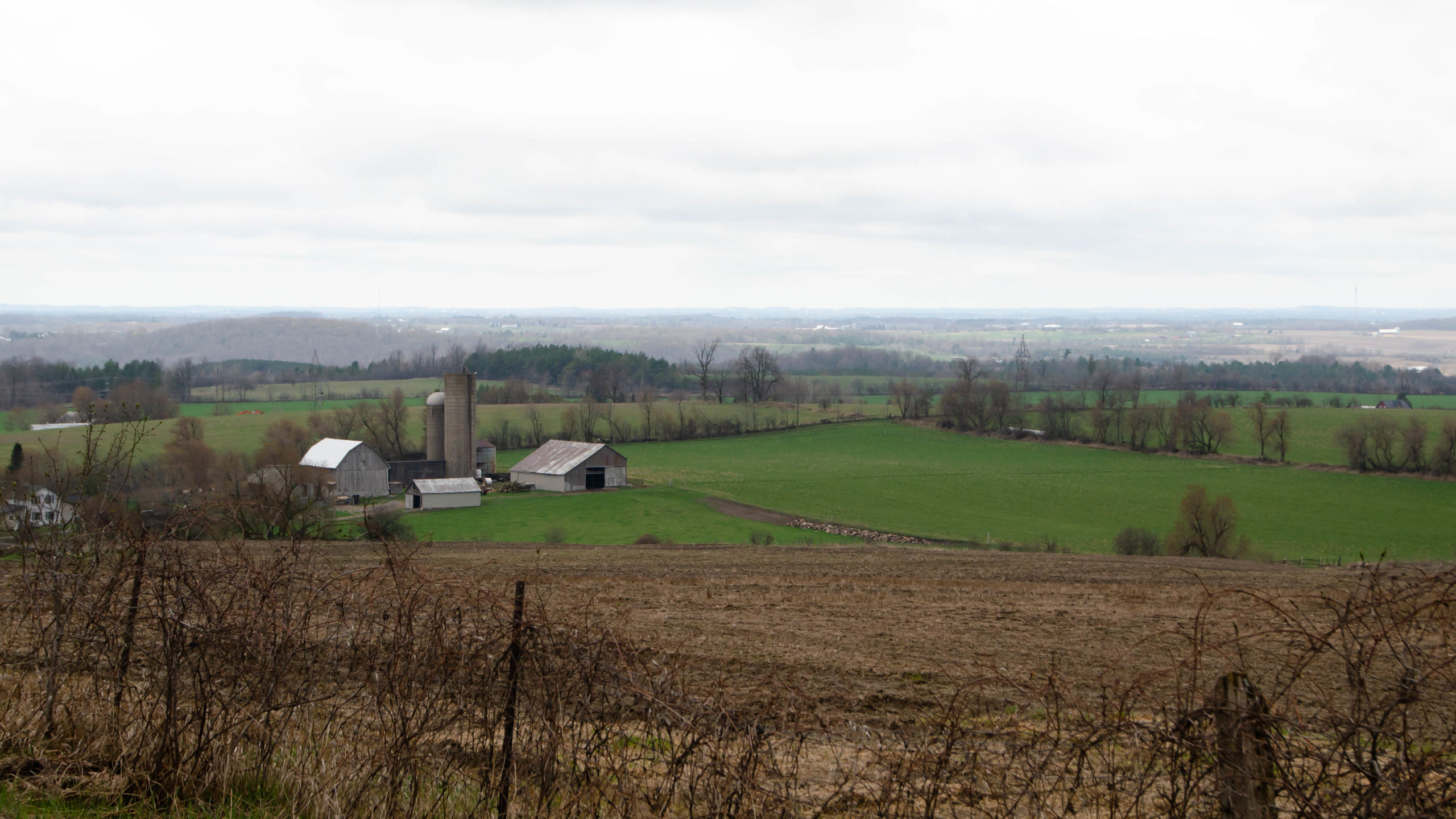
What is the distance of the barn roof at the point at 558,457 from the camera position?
5616cm

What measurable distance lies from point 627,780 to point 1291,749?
10.9ft

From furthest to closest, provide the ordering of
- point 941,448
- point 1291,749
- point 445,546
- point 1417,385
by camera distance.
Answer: point 1417,385, point 941,448, point 445,546, point 1291,749

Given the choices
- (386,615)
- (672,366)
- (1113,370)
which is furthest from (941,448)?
(1113,370)

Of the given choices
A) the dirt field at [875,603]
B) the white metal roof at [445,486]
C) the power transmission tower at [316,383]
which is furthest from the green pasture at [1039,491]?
the power transmission tower at [316,383]

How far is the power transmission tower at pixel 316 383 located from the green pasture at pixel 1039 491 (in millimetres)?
39963

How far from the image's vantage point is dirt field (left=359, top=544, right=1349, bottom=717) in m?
13.2

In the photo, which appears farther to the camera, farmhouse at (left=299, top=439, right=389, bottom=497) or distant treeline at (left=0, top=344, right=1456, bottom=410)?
distant treeline at (left=0, top=344, right=1456, bottom=410)

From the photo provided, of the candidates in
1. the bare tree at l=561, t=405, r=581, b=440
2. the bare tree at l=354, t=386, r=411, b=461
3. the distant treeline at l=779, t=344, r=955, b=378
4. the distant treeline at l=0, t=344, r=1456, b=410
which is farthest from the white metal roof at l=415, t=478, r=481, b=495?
the distant treeline at l=779, t=344, r=955, b=378

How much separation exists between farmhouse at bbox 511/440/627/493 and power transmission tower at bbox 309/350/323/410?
38.9m

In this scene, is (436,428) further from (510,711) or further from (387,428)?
(510,711)

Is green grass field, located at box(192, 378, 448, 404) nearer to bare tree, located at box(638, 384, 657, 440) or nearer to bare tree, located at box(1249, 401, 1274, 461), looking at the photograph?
bare tree, located at box(638, 384, 657, 440)

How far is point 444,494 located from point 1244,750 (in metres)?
48.0

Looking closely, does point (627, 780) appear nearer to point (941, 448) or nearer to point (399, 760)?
point (399, 760)

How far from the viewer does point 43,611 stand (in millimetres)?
6477
